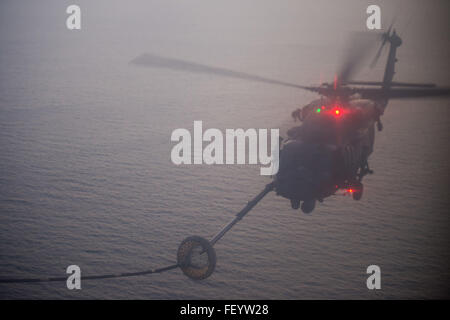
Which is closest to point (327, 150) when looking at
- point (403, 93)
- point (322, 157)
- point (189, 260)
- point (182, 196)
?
point (322, 157)

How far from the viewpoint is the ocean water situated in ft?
76.8

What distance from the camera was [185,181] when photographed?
110 ft

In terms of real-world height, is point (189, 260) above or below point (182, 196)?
below

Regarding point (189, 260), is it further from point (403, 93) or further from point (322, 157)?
point (403, 93)

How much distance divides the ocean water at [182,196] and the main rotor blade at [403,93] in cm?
825

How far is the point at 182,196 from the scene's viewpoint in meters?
31.3

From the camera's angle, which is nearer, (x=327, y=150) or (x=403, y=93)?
(x=327, y=150)

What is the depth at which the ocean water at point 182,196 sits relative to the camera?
23.4 meters

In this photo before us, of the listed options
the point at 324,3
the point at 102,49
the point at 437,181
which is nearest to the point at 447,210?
the point at 437,181

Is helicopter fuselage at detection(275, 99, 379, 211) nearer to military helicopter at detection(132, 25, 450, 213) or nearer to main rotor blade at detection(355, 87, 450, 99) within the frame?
military helicopter at detection(132, 25, 450, 213)

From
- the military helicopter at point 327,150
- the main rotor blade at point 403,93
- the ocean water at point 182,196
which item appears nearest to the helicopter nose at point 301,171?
the military helicopter at point 327,150

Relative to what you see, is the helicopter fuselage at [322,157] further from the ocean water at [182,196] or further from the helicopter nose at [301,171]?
the ocean water at [182,196]

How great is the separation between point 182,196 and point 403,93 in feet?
52.2
